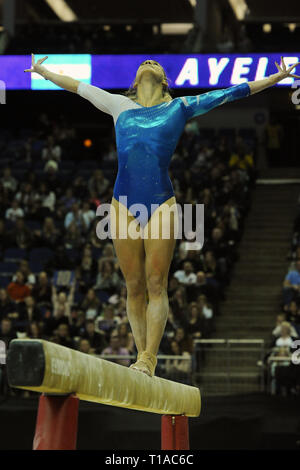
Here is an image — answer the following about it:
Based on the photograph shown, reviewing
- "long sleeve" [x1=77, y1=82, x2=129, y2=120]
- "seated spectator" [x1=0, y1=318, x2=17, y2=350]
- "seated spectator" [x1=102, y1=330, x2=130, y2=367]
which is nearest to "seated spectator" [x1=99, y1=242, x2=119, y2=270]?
"seated spectator" [x1=0, y1=318, x2=17, y2=350]

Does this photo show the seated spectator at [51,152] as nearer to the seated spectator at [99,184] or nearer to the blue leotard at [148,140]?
the seated spectator at [99,184]

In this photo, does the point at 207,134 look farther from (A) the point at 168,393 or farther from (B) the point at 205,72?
(A) the point at 168,393

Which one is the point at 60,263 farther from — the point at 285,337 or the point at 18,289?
the point at 285,337

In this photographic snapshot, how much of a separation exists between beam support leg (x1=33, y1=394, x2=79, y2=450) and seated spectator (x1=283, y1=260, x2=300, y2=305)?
33.0 ft

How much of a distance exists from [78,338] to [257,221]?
703cm

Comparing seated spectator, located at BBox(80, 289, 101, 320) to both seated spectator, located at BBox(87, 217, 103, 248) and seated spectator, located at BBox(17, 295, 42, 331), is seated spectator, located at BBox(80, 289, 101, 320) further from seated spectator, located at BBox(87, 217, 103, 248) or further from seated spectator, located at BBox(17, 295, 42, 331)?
seated spectator, located at BBox(87, 217, 103, 248)

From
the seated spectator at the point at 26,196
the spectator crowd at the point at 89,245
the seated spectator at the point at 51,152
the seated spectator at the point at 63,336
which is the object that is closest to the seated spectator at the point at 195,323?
the spectator crowd at the point at 89,245

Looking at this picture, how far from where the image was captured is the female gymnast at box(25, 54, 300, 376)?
5.38 m

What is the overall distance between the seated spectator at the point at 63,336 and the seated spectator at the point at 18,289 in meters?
1.73

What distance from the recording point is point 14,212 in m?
17.3

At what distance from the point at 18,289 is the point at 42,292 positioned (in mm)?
471

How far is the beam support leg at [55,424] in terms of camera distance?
375cm

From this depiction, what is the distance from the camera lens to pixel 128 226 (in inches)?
212

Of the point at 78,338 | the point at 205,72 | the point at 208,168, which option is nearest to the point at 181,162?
the point at 208,168
